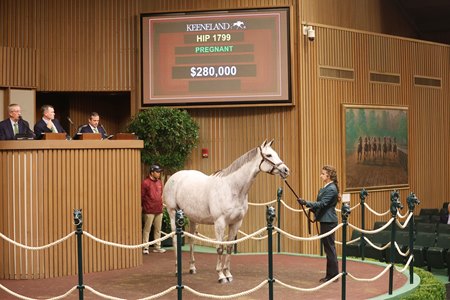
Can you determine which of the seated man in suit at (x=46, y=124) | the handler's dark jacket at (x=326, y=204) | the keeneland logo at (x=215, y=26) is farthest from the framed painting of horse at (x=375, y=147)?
the seated man in suit at (x=46, y=124)

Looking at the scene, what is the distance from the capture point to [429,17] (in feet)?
79.5

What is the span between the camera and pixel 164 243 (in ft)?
53.5

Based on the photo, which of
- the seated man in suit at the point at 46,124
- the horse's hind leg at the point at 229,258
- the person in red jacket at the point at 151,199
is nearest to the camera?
the horse's hind leg at the point at 229,258

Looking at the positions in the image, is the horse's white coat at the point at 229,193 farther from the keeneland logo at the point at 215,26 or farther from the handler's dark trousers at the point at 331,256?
the keeneland logo at the point at 215,26

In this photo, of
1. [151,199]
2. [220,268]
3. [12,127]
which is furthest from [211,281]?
[151,199]

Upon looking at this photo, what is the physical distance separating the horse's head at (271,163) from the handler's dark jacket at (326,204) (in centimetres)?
54

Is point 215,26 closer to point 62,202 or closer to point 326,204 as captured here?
point 62,202

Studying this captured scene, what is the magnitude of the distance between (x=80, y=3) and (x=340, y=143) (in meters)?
6.34

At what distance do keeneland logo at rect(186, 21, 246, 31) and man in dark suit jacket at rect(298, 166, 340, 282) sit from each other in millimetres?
6643

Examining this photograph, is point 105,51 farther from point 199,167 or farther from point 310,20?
point 310,20

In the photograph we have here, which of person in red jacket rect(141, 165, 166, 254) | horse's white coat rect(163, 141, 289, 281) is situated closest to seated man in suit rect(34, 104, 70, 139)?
horse's white coat rect(163, 141, 289, 281)

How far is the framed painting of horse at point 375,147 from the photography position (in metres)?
18.5

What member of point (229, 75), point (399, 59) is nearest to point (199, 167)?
point (229, 75)

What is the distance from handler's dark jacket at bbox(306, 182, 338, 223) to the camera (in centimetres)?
1138
